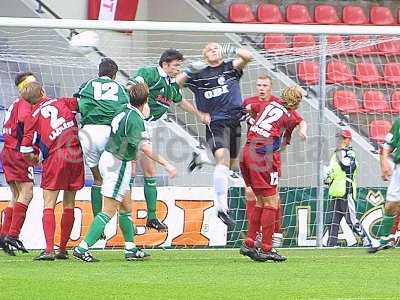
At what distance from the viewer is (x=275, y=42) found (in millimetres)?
15875

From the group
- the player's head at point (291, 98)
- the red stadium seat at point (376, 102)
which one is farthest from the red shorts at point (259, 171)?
the red stadium seat at point (376, 102)

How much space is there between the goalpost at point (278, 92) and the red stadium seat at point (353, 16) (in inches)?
154

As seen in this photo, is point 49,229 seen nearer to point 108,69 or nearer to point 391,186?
point 108,69

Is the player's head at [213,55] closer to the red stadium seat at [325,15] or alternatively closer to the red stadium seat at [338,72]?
the red stadium seat at [338,72]

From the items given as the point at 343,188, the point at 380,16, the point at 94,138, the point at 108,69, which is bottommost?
the point at 343,188

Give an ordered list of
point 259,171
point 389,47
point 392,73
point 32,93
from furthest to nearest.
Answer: point 389,47 → point 392,73 → point 32,93 → point 259,171

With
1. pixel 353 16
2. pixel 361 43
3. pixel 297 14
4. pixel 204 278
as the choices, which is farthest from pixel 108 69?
pixel 353 16

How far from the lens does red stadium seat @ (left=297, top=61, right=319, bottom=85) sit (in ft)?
49.2

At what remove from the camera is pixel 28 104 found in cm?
1223

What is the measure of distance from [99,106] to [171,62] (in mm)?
1184

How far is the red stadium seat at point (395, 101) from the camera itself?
1564 cm

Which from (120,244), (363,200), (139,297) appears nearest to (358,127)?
(363,200)

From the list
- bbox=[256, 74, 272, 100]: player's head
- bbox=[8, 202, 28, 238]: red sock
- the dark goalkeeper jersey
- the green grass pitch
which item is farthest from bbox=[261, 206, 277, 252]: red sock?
bbox=[8, 202, 28, 238]: red sock

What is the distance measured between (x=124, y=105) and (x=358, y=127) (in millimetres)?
5196
